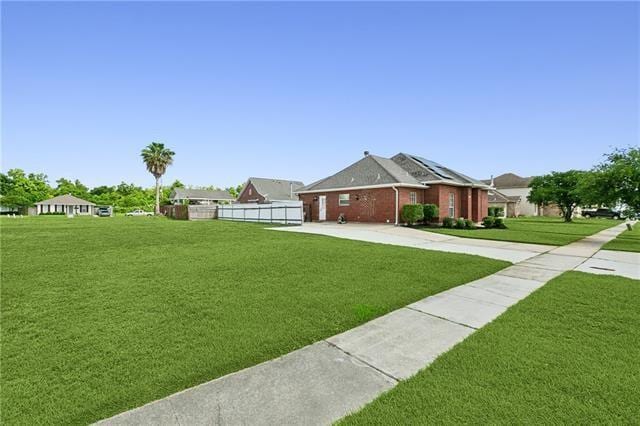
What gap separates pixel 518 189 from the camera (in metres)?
52.7

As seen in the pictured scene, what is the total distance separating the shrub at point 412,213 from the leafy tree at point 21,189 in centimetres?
6191

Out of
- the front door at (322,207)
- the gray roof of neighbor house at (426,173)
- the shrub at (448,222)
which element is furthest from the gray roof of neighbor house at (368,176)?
the shrub at (448,222)

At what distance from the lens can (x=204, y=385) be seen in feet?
7.83

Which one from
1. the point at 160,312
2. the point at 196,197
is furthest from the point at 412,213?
the point at 196,197

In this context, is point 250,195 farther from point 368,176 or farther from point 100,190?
point 100,190

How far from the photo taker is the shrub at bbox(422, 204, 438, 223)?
18719mm

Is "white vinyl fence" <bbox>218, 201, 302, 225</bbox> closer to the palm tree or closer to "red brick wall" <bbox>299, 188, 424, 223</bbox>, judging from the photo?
"red brick wall" <bbox>299, 188, 424, 223</bbox>

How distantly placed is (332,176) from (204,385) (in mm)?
21584

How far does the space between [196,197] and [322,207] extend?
3757 cm

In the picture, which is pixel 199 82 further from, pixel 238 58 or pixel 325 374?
pixel 325 374

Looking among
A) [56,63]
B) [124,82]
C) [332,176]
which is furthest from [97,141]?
[332,176]

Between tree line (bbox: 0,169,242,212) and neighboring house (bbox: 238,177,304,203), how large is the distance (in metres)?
29.5

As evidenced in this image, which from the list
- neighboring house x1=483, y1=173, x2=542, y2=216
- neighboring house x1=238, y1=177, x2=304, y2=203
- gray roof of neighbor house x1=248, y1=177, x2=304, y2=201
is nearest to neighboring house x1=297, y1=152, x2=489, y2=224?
neighboring house x1=238, y1=177, x2=304, y2=203

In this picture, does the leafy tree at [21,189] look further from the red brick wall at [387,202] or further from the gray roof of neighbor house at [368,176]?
the red brick wall at [387,202]
